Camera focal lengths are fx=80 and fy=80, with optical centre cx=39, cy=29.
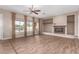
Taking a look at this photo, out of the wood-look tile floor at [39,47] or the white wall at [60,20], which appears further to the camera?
the white wall at [60,20]

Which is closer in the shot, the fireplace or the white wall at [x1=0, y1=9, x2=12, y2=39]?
the white wall at [x1=0, y1=9, x2=12, y2=39]

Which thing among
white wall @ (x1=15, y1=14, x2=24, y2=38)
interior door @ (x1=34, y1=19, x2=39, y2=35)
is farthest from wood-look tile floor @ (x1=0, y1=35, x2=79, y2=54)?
interior door @ (x1=34, y1=19, x2=39, y2=35)

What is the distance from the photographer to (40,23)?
12430 millimetres

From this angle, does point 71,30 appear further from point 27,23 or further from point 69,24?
point 27,23

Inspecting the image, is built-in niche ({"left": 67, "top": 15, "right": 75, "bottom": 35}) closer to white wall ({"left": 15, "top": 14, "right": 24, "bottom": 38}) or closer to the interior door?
the interior door

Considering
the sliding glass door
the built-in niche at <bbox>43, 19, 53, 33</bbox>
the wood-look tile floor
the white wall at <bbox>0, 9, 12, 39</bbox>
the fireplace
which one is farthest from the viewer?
the built-in niche at <bbox>43, 19, 53, 33</bbox>

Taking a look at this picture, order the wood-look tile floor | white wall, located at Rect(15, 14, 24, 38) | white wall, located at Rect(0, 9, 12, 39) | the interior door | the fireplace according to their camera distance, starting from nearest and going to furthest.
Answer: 1. the wood-look tile floor
2. white wall, located at Rect(0, 9, 12, 39)
3. white wall, located at Rect(15, 14, 24, 38)
4. the fireplace
5. the interior door

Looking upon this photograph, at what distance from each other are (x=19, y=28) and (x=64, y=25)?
5.10 meters

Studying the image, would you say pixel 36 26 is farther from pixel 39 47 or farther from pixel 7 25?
pixel 39 47

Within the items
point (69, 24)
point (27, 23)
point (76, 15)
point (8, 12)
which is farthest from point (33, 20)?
point (76, 15)

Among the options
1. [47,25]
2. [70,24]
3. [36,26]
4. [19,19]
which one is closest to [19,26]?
[19,19]

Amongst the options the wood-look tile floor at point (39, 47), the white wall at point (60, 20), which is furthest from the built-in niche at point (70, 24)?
the wood-look tile floor at point (39, 47)

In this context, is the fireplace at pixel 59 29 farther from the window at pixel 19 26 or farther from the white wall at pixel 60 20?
the window at pixel 19 26

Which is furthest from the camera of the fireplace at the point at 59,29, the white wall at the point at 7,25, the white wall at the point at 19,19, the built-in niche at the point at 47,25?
the built-in niche at the point at 47,25
